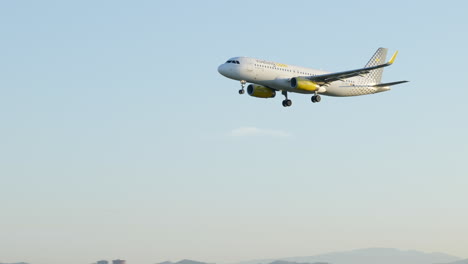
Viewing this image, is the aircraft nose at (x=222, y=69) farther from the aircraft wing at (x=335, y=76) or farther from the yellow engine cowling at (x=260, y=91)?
the aircraft wing at (x=335, y=76)

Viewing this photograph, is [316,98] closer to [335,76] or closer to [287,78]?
[335,76]

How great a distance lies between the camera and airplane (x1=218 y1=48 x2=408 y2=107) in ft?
376

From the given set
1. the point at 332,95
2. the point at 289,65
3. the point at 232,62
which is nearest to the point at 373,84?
the point at 332,95

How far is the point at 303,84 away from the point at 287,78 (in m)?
2.39

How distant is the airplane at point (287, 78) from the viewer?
114562 millimetres

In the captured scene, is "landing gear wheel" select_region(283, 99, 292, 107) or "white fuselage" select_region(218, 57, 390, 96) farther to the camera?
"landing gear wheel" select_region(283, 99, 292, 107)

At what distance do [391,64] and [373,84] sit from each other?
1896 cm

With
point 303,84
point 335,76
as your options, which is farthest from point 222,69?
point 335,76

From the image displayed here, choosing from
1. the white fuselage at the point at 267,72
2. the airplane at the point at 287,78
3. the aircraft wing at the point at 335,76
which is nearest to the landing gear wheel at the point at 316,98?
the airplane at the point at 287,78

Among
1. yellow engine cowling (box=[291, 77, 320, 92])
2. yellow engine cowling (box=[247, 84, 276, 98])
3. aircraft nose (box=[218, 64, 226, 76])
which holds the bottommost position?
yellow engine cowling (box=[291, 77, 320, 92])

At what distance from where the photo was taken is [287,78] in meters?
117

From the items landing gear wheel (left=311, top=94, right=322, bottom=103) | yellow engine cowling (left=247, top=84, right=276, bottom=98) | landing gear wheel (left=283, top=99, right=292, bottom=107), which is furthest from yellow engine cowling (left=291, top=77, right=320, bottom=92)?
yellow engine cowling (left=247, top=84, right=276, bottom=98)

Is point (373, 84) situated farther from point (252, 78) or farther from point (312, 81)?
point (252, 78)

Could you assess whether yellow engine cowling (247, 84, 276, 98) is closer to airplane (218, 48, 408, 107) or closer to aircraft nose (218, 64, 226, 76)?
airplane (218, 48, 408, 107)
